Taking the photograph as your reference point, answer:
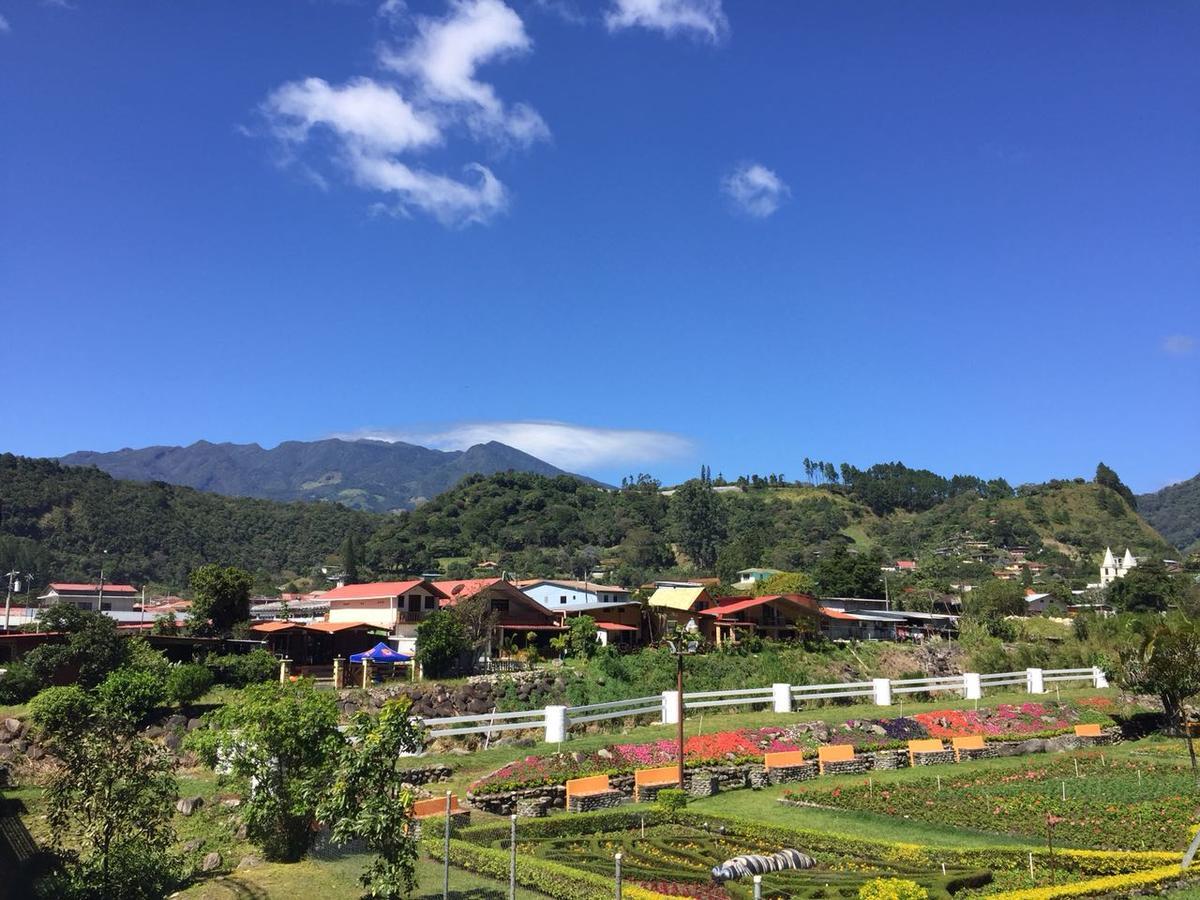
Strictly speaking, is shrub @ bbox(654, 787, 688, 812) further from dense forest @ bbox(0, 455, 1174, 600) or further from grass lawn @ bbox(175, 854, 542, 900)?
dense forest @ bbox(0, 455, 1174, 600)

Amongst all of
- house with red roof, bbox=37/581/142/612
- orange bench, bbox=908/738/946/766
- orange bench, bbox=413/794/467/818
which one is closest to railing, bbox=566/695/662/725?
orange bench, bbox=413/794/467/818

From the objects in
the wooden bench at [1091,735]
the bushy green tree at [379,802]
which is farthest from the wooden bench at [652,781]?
the wooden bench at [1091,735]

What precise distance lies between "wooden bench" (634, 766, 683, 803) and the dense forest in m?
71.2

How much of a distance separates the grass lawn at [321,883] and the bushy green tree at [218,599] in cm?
3448

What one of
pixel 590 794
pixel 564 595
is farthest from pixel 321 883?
pixel 564 595

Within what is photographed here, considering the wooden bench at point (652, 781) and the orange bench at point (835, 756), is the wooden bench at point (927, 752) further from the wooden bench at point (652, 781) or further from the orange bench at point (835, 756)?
the wooden bench at point (652, 781)

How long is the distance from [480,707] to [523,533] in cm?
11360

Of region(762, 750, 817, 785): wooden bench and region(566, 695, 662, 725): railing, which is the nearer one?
region(762, 750, 817, 785): wooden bench

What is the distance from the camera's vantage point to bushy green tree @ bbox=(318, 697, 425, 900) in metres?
12.9

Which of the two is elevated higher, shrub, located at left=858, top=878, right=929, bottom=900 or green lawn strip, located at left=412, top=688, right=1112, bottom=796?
shrub, located at left=858, top=878, right=929, bottom=900

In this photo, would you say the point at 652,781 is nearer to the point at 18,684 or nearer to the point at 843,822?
the point at 843,822

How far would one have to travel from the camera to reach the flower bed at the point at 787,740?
22.8m

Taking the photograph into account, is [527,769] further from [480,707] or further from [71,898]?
[480,707]

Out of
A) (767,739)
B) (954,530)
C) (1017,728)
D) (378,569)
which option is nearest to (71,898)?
(767,739)
